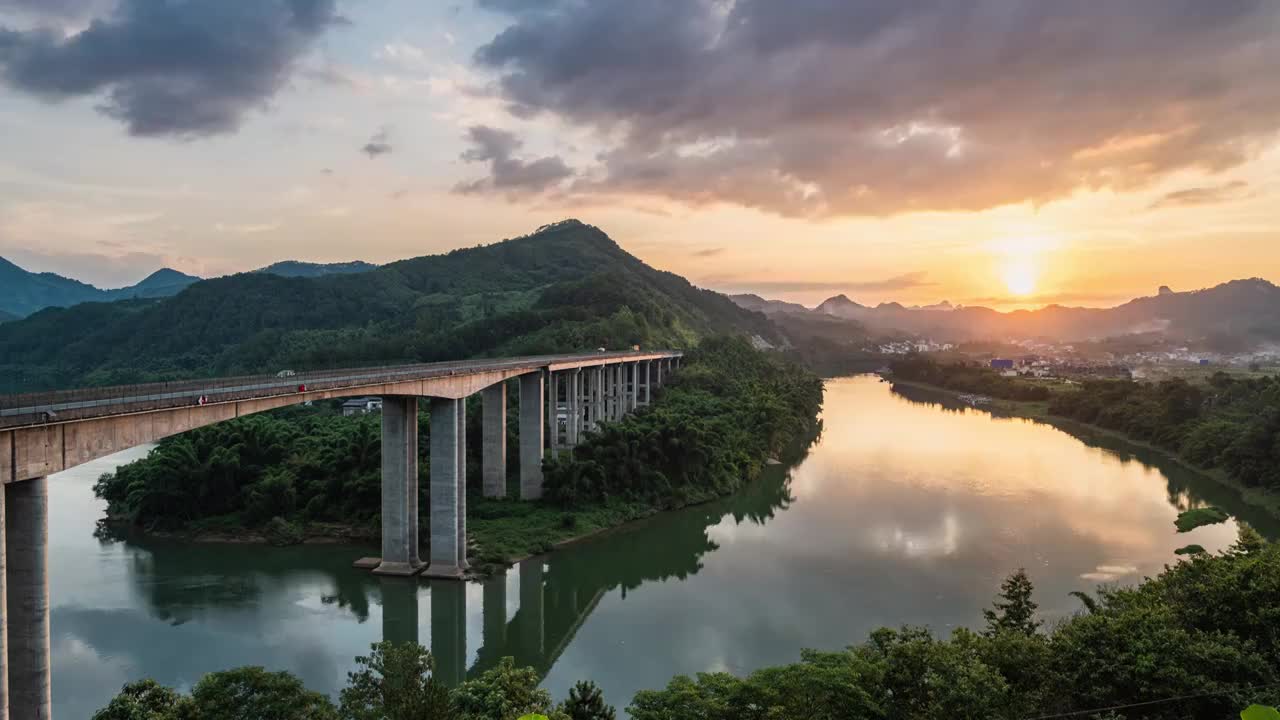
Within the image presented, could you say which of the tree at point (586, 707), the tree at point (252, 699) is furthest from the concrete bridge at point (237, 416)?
the tree at point (586, 707)

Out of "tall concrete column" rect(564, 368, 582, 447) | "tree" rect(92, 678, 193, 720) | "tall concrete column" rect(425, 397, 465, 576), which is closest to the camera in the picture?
Result: "tree" rect(92, 678, 193, 720)

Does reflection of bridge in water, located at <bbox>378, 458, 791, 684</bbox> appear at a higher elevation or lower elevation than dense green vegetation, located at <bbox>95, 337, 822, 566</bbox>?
lower

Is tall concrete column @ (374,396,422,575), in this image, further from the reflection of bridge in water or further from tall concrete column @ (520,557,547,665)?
tall concrete column @ (520,557,547,665)

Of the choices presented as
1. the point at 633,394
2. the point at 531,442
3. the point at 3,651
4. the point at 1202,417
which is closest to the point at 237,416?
the point at 3,651

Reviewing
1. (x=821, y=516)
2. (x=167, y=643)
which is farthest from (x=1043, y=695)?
(x=821, y=516)

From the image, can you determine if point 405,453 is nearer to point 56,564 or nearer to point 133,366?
point 56,564

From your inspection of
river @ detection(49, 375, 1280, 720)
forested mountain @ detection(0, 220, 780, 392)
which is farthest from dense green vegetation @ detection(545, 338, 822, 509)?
forested mountain @ detection(0, 220, 780, 392)
